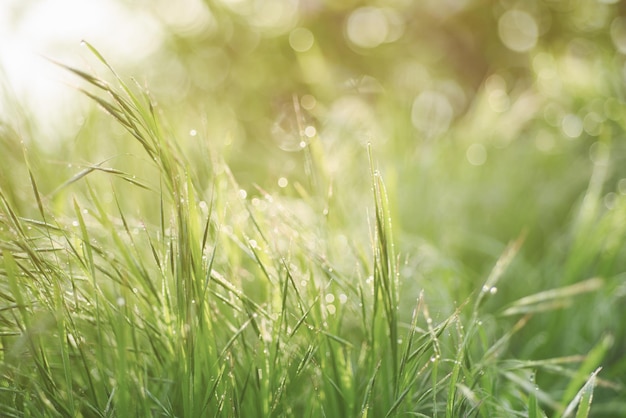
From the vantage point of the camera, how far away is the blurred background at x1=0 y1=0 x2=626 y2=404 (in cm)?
158

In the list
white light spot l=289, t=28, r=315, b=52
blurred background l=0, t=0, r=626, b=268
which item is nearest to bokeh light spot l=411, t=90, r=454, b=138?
blurred background l=0, t=0, r=626, b=268

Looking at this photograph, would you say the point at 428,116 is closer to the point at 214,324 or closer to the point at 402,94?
the point at 402,94

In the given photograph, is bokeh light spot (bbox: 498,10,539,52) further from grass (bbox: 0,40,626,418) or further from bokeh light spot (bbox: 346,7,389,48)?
grass (bbox: 0,40,626,418)

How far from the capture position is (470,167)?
230 centimetres

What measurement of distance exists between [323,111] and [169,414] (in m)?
1.31

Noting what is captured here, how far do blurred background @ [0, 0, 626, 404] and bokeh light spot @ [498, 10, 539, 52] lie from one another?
5cm

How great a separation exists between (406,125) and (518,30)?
2.47m

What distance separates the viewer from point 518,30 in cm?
459

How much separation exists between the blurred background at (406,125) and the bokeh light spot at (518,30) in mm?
48

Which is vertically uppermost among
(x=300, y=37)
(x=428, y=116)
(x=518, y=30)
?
(x=300, y=37)

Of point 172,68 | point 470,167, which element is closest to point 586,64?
point 470,167

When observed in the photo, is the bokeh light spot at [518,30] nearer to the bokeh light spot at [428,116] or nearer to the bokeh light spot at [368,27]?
the bokeh light spot at [368,27]

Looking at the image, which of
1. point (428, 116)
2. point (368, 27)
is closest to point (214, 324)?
point (428, 116)

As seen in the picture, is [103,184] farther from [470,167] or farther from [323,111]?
[470,167]
